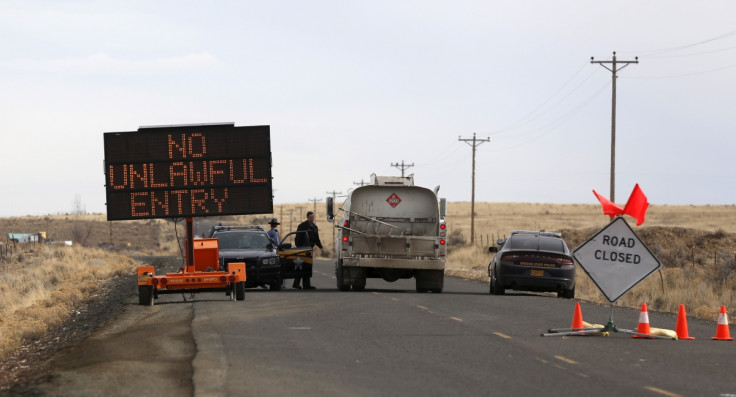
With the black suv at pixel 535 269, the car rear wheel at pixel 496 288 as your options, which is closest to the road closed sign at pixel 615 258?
the black suv at pixel 535 269

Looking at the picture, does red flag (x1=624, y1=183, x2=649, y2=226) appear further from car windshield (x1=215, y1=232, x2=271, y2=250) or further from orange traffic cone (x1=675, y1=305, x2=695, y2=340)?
car windshield (x1=215, y1=232, x2=271, y2=250)

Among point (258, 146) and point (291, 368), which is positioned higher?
point (258, 146)

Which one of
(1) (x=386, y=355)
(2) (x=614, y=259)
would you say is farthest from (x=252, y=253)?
(1) (x=386, y=355)

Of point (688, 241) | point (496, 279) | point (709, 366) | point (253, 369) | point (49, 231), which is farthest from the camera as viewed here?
point (49, 231)

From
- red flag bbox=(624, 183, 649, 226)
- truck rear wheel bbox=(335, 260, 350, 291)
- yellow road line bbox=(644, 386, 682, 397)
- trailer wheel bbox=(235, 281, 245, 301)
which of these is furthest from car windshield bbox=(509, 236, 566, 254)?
yellow road line bbox=(644, 386, 682, 397)

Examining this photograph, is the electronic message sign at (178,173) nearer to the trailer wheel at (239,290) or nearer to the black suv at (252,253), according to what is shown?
the trailer wheel at (239,290)

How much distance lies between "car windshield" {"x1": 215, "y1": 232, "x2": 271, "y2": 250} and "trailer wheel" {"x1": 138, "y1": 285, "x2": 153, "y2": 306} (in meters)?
5.14

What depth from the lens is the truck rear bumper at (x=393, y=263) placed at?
2611 centimetres

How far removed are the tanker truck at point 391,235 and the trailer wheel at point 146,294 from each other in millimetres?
5837

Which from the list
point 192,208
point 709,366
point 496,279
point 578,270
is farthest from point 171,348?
point 578,270

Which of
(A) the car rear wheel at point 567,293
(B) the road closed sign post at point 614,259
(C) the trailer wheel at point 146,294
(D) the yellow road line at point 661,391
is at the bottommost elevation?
(A) the car rear wheel at point 567,293

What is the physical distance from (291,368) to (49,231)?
141 metres

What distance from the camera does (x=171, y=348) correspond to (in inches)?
536

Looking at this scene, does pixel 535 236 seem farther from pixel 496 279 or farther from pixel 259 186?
pixel 259 186
